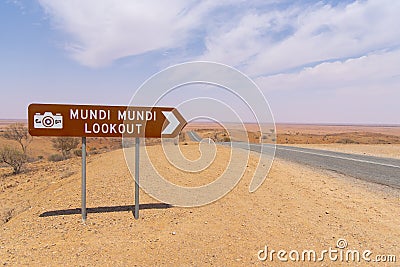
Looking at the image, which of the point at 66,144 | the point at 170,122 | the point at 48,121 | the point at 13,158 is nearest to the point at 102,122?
the point at 48,121

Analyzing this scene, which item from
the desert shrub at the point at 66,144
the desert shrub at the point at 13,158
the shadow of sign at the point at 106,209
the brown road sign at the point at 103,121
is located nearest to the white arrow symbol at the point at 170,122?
the brown road sign at the point at 103,121

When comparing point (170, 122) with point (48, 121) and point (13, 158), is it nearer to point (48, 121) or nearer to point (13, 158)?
point (48, 121)

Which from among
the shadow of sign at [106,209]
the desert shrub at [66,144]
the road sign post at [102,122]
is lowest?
the shadow of sign at [106,209]

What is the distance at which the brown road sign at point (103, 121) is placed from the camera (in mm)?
5270

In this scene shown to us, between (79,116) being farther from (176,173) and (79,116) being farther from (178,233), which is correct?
(176,173)

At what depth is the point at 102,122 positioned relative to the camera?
552cm

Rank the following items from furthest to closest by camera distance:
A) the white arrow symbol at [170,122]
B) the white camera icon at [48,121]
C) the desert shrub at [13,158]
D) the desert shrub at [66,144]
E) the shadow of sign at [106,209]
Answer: the desert shrub at [66,144]
the desert shrub at [13,158]
the white arrow symbol at [170,122]
the shadow of sign at [106,209]
the white camera icon at [48,121]

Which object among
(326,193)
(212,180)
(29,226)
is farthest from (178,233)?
(326,193)

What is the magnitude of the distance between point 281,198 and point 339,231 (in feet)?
5.96

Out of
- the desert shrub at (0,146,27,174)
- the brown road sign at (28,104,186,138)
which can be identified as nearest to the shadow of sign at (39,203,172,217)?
the brown road sign at (28,104,186,138)

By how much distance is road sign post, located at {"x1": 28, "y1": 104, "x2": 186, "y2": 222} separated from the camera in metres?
5.27

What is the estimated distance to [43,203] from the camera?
21.1 feet

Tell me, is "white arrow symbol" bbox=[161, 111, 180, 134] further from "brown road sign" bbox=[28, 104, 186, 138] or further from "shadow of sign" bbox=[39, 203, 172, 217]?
"shadow of sign" bbox=[39, 203, 172, 217]

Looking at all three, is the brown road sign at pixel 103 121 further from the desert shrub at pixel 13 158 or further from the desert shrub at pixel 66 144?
the desert shrub at pixel 66 144
